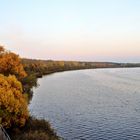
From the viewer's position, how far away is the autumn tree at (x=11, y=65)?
82188mm

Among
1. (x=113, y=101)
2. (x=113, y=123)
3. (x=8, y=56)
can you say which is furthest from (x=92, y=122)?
(x=8, y=56)

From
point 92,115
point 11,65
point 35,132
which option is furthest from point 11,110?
point 11,65

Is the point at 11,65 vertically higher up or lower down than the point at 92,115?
higher up

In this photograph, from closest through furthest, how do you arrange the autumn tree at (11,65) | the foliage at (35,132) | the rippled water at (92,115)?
the foliage at (35,132) → the rippled water at (92,115) → the autumn tree at (11,65)

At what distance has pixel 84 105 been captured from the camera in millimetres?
66500

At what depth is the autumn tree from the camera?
270 ft

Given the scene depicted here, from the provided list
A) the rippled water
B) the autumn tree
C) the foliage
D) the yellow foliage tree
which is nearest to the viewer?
the foliage

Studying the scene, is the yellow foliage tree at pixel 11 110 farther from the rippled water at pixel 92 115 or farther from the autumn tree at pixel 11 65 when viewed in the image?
the autumn tree at pixel 11 65

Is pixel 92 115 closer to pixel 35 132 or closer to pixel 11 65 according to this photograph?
pixel 35 132

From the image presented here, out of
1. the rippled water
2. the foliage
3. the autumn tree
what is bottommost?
the rippled water

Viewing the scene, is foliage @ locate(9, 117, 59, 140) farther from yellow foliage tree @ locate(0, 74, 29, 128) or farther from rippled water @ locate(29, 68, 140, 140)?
rippled water @ locate(29, 68, 140, 140)

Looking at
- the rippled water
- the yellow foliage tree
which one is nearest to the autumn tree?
the rippled water

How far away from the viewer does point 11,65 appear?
8375 cm

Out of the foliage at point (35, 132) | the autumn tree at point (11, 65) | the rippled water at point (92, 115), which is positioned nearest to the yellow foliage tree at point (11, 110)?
the foliage at point (35, 132)
